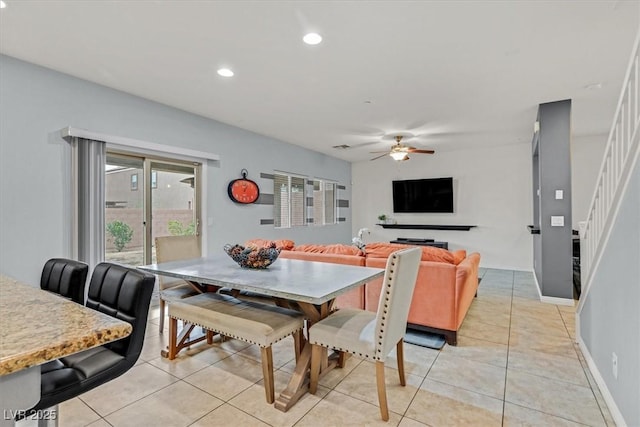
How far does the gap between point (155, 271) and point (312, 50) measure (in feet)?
7.46

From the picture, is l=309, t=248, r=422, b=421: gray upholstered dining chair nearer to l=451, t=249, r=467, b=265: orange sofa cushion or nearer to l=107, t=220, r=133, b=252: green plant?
l=451, t=249, r=467, b=265: orange sofa cushion

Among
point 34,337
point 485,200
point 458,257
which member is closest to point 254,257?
point 34,337

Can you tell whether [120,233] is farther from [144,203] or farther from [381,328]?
[381,328]

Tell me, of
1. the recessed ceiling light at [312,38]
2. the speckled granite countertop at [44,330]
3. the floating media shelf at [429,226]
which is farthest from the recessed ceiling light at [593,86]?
the speckled granite countertop at [44,330]

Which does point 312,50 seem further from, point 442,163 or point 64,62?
point 442,163

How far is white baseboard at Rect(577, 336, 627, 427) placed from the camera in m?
1.75

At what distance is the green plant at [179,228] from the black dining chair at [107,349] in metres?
3.10

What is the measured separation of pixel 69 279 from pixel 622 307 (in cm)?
295

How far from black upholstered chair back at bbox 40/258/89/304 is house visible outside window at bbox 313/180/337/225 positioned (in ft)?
18.6

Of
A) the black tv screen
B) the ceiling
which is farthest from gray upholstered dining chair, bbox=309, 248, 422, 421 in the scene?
the black tv screen

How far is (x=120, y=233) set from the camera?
12.9 feet

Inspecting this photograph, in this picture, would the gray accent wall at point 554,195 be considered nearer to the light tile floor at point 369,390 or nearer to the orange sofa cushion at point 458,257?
the light tile floor at point 369,390

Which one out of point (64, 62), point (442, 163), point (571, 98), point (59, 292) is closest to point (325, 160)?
point (442, 163)

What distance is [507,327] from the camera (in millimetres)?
3305
